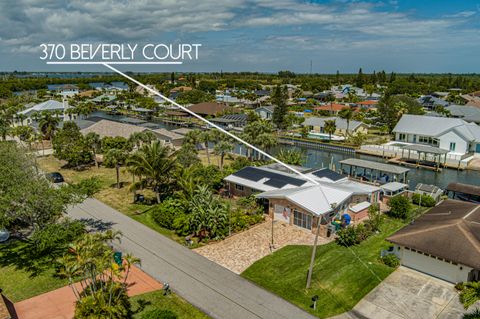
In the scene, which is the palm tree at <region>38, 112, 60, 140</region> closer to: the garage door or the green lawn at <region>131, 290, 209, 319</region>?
the green lawn at <region>131, 290, 209, 319</region>

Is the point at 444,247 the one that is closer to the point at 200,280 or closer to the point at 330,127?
the point at 200,280

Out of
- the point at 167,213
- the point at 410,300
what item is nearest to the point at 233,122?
the point at 167,213

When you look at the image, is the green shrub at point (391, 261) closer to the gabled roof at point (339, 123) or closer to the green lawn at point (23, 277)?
the green lawn at point (23, 277)

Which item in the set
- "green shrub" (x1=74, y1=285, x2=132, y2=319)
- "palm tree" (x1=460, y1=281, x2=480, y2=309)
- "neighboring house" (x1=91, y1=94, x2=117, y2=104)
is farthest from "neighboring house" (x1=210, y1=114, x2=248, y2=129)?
"palm tree" (x1=460, y1=281, x2=480, y2=309)

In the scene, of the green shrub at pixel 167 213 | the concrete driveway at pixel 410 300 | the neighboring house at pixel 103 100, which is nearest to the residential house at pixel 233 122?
the green shrub at pixel 167 213

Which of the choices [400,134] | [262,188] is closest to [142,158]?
[262,188]

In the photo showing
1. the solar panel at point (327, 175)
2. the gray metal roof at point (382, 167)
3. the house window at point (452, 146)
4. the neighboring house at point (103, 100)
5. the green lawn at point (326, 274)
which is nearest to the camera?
the green lawn at point (326, 274)

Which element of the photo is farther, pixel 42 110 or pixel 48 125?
pixel 42 110
